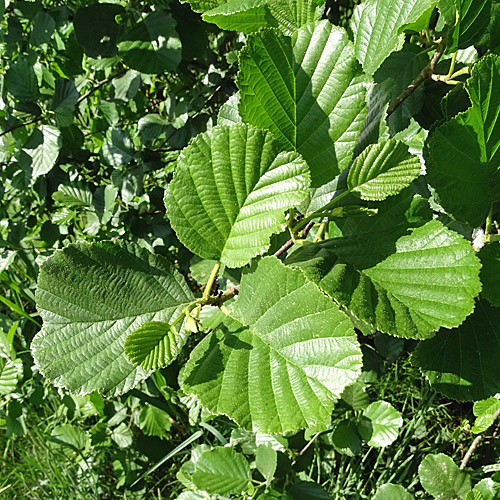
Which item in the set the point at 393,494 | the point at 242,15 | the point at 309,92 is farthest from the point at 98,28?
the point at 393,494

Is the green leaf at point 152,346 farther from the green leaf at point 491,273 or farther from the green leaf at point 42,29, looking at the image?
the green leaf at point 42,29

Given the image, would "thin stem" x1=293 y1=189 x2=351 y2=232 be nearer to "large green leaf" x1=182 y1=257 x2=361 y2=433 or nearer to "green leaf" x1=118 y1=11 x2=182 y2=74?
"large green leaf" x1=182 y1=257 x2=361 y2=433

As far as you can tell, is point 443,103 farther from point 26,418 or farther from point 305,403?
point 26,418

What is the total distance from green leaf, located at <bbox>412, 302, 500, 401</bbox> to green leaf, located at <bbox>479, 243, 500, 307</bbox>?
0.27ft

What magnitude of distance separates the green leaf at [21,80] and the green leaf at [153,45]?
Result: 23 centimetres

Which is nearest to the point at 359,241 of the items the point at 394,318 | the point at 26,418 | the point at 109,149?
the point at 394,318

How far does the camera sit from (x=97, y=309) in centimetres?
49

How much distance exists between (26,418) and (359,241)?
191cm

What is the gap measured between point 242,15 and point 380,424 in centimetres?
98

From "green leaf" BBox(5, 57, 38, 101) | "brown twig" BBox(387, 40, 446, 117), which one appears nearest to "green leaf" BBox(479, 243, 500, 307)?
"brown twig" BBox(387, 40, 446, 117)

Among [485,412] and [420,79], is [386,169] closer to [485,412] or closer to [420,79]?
[420,79]

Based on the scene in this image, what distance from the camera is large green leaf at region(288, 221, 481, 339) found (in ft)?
1.34

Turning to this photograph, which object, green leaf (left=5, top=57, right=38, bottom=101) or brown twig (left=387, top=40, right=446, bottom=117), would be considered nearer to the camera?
brown twig (left=387, top=40, right=446, bottom=117)

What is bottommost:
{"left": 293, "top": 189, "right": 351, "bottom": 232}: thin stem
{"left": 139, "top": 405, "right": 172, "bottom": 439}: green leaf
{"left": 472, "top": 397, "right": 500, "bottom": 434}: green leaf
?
{"left": 139, "top": 405, "right": 172, "bottom": 439}: green leaf
